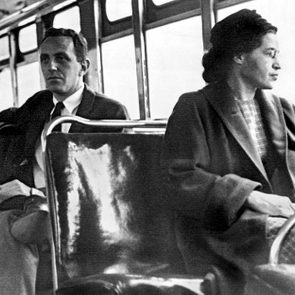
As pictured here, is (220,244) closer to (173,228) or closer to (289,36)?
(173,228)

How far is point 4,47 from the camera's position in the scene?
630cm

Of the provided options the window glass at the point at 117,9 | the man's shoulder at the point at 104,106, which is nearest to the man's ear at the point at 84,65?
the man's shoulder at the point at 104,106

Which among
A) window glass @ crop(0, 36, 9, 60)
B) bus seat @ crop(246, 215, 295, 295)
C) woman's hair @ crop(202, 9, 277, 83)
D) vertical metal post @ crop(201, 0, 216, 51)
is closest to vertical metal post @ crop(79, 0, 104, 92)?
vertical metal post @ crop(201, 0, 216, 51)

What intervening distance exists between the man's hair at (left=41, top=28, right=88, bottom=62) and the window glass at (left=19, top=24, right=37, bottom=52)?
3.07 metres

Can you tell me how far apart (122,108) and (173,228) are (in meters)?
0.64

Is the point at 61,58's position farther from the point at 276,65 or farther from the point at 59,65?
the point at 276,65

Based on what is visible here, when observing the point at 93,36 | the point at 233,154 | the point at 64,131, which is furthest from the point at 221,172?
the point at 93,36

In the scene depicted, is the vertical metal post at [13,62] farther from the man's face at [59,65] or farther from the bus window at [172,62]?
the man's face at [59,65]

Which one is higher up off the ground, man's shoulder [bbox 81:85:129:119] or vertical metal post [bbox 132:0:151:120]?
vertical metal post [bbox 132:0:151:120]

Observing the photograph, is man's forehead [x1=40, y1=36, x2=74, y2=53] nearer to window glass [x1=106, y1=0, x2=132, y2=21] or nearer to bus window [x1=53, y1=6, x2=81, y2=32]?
window glass [x1=106, y1=0, x2=132, y2=21]

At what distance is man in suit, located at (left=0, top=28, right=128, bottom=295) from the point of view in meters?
2.54

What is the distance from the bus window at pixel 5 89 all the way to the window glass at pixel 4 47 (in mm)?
143

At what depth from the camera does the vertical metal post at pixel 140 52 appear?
4.04 m

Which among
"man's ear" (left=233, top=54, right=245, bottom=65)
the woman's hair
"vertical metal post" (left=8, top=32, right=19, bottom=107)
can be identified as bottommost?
"man's ear" (left=233, top=54, right=245, bottom=65)
